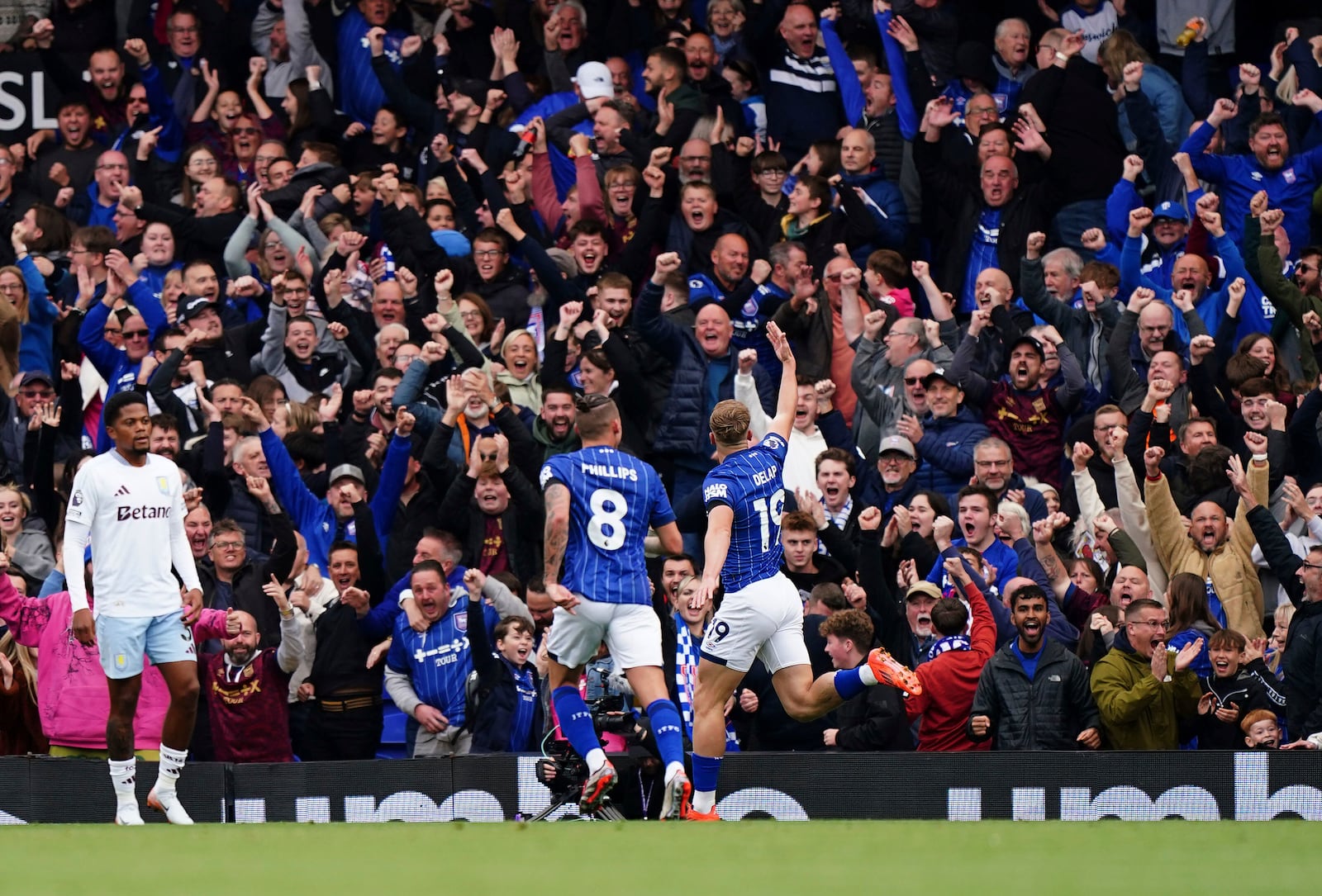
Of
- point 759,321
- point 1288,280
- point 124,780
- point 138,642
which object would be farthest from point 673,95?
Answer: point 124,780

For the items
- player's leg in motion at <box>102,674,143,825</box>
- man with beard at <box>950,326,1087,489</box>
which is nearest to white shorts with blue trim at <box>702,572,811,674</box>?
player's leg in motion at <box>102,674,143,825</box>

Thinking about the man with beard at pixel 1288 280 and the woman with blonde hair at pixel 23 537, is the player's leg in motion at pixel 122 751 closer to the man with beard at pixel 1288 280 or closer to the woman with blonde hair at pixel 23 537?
the woman with blonde hair at pixel 23 537

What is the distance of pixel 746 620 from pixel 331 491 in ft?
14.6

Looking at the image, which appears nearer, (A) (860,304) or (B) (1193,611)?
(B) (1193,611)

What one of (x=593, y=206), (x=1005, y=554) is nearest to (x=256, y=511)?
(x=593, y=206)

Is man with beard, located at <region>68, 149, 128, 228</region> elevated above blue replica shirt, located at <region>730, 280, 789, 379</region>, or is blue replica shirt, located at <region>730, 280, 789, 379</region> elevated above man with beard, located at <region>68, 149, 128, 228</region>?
man with beard, located at <region>68, 149, 128, 228</region>

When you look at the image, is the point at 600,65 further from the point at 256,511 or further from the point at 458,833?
the point at 458,833

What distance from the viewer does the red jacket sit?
11.5m

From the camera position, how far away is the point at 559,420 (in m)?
13.8

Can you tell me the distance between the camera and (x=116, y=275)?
627 inches

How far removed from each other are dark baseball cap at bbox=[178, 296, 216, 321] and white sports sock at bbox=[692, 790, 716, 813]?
22.9 ft

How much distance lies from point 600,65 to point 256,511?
5.31 meters

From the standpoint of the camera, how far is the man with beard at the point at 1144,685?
36.6ft

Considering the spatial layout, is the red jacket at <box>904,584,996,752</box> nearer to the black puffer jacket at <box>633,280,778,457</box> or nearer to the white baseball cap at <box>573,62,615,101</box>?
the black puffer jacket at <box>633,280,778,457</box>
